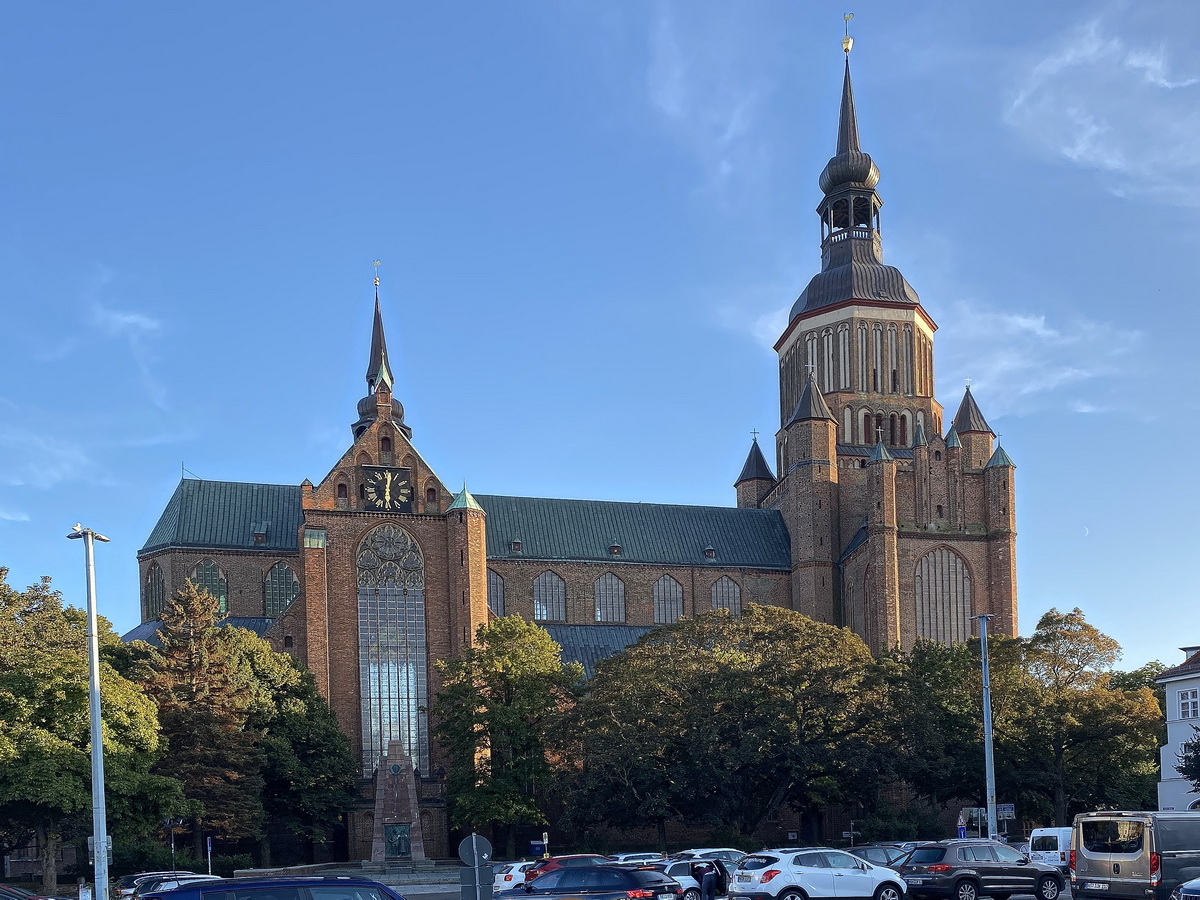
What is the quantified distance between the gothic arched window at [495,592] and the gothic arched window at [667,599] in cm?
1012

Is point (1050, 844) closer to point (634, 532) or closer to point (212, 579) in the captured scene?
point (634, 532)

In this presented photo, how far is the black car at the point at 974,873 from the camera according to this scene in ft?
113

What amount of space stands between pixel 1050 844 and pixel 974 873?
11.6m

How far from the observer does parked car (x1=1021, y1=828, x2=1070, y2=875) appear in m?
43.1

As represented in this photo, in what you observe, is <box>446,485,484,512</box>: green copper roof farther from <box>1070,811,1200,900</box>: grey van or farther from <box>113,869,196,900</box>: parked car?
<box>1070,811,1200,900</box>: grey van

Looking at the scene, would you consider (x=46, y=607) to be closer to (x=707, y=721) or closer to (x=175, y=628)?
(x=175, y=628)

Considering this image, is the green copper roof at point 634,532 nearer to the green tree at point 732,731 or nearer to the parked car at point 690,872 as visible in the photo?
the green tree at point 732,731

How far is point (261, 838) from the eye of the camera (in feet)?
214

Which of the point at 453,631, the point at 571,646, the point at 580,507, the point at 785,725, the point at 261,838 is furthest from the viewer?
the point at 580,507

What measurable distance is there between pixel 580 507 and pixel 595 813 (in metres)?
34.1

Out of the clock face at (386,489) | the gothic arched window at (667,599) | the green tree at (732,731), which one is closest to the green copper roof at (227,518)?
the clock face at (386,489)

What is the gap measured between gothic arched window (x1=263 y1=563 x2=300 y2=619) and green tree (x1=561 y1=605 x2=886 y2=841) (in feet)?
86.9

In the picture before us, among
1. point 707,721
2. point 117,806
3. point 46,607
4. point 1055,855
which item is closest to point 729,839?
point 707,721

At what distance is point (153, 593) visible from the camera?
3285 inches
